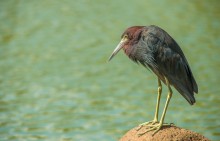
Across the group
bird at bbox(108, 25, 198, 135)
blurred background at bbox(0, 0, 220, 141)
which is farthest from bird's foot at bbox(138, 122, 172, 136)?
blurred background at bbox(0, 0, 220, 141)

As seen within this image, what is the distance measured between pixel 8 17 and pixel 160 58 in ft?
63.0

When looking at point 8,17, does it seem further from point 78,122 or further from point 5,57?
point 78,122

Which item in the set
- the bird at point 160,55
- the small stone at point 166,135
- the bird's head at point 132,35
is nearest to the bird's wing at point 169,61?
the bird at point 160,55

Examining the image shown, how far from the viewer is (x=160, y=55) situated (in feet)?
37.0

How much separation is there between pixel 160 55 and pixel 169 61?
22cm

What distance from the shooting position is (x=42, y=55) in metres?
25.0

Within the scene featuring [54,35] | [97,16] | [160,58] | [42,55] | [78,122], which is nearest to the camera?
[160,58]

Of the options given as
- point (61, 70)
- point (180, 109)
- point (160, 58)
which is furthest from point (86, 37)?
point (160, 58)

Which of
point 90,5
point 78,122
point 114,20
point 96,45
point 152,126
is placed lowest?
point 152,126

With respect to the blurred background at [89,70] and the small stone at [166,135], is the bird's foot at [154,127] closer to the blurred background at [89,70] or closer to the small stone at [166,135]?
the small stone at [166,135]

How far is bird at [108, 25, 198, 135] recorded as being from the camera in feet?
36.3

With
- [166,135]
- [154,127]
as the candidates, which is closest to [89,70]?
[154,127]

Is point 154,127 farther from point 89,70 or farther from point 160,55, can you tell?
point 89,70

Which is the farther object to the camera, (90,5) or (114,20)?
(90,5)
